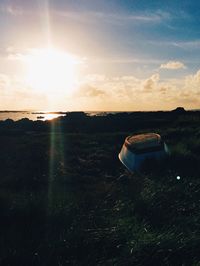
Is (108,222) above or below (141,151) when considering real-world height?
below

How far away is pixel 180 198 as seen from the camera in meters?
11.1

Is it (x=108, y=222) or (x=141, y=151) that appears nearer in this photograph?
(x=108, y=222)

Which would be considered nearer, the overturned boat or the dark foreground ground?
the dark foreground ground

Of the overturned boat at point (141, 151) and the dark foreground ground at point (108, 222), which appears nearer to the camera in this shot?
the dark foreground ground at point (108, 222)

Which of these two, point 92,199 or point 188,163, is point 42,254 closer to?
point 92,199

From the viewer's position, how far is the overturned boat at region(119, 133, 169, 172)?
59.9 feet

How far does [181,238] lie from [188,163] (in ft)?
28.9

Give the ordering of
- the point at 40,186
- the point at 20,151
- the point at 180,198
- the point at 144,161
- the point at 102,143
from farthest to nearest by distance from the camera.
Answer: the point at 102,143 → the point at 20,151 → the point at 144,161 → the point at 40,186 → the point at 180,198

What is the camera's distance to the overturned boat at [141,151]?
18.3 m

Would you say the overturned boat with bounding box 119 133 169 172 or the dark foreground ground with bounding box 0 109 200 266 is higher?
the overturned boat with bounding box 119 133 169 172

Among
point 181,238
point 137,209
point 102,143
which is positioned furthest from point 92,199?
point 102,143

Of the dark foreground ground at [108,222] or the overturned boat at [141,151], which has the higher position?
the overturned boat at [141,151]

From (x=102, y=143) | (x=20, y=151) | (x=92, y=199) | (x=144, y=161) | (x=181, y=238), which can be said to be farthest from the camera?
(x=102, y=143)

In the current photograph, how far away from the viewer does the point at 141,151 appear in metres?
18.7
